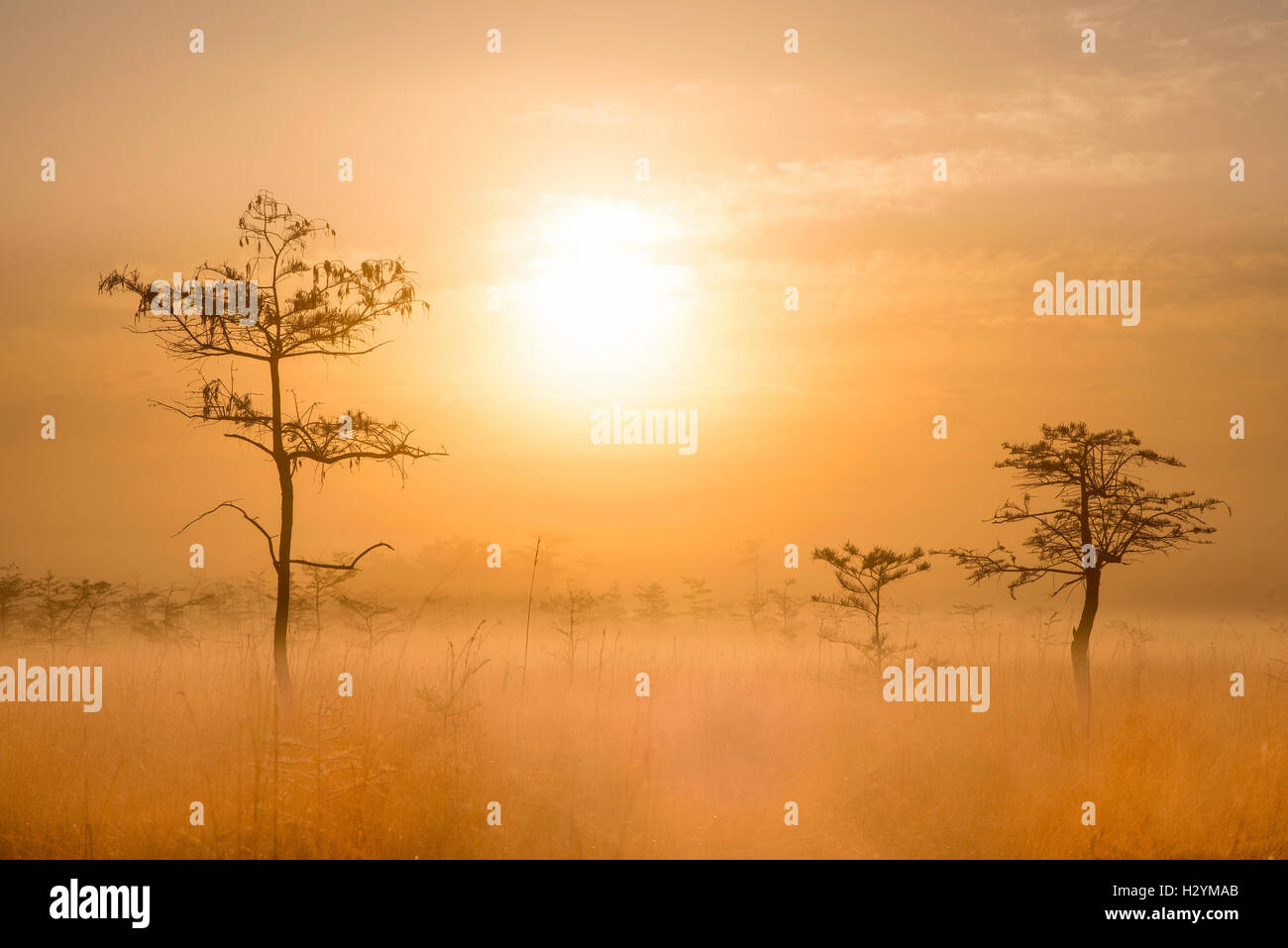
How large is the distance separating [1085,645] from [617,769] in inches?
263

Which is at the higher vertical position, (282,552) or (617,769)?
(282,552)

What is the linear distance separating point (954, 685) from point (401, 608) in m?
16.7

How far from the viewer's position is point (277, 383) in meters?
11.9

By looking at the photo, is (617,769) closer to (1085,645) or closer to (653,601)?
(1085,645)

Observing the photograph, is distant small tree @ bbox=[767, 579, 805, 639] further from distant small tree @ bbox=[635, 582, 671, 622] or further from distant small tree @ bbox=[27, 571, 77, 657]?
distant small tree @ bbox=[27, 571, 77, 657]

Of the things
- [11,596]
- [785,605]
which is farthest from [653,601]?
[11,596]

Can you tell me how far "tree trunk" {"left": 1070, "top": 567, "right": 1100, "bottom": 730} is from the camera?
39.8 feet

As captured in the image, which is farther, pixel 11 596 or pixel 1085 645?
pixel 11 596

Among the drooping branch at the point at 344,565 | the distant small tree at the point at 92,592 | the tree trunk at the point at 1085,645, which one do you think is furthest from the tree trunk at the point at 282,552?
the distant small tree at the point at 92,592

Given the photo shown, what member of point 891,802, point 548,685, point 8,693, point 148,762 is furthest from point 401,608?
point 891,802

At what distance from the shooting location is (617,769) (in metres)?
11.1

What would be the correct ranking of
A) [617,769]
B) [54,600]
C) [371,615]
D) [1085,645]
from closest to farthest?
[617,769], [1085,645], [371,615], [54,600]

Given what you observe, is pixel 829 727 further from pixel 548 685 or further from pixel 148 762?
pixel 148 762

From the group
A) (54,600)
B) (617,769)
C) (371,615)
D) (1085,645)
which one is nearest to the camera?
(617,769)
